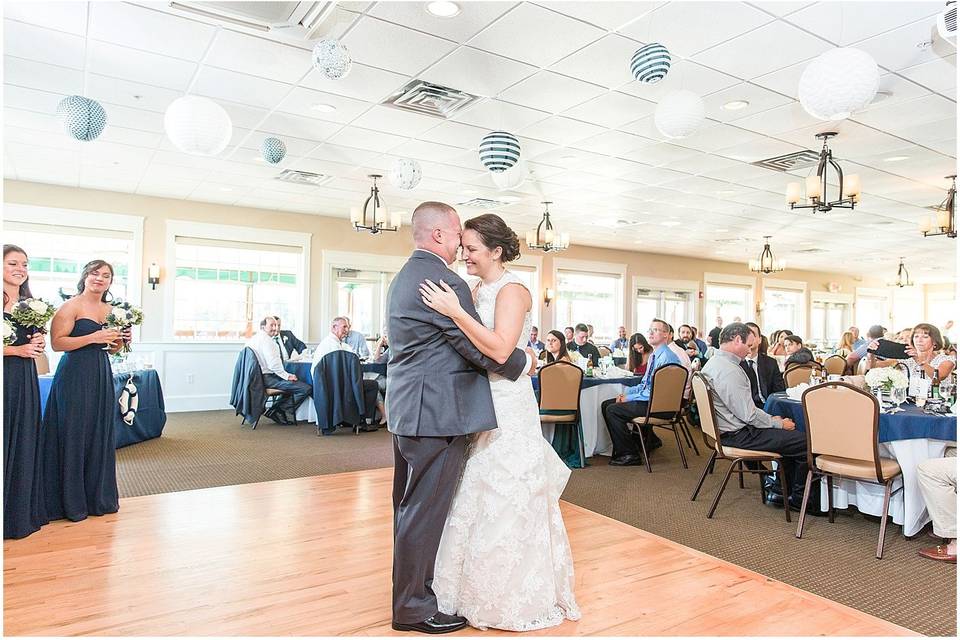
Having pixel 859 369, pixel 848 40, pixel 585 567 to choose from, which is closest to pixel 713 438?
pixel 585 567

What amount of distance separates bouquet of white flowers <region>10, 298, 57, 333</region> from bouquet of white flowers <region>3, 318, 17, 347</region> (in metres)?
0.05

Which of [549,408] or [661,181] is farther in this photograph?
[661,181]

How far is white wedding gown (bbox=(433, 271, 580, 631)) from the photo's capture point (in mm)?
2312

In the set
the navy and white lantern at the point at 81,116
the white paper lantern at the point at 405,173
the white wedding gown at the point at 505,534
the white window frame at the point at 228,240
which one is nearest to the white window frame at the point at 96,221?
the white window frame at the point at 228,240

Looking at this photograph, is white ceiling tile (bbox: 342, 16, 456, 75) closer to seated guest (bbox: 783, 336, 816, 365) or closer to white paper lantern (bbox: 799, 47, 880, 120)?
white paper lantern (bbox: 799, 47, 880, 120)

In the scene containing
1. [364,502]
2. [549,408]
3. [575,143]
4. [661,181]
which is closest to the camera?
[364,502]

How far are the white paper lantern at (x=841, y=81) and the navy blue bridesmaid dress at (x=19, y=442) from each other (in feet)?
14.5

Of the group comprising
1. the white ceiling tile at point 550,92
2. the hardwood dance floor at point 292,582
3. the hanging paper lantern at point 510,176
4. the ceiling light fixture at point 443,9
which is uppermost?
the white ceiling tile at point 550,92

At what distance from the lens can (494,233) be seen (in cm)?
243

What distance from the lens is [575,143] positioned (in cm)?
609

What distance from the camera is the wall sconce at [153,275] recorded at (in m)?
8.75

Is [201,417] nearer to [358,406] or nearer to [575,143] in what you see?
[358,406]

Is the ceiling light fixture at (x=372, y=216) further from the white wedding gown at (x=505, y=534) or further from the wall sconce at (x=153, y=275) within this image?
the white wedding gown at (x=505, y=534)

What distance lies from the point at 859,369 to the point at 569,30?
5.34 meters
